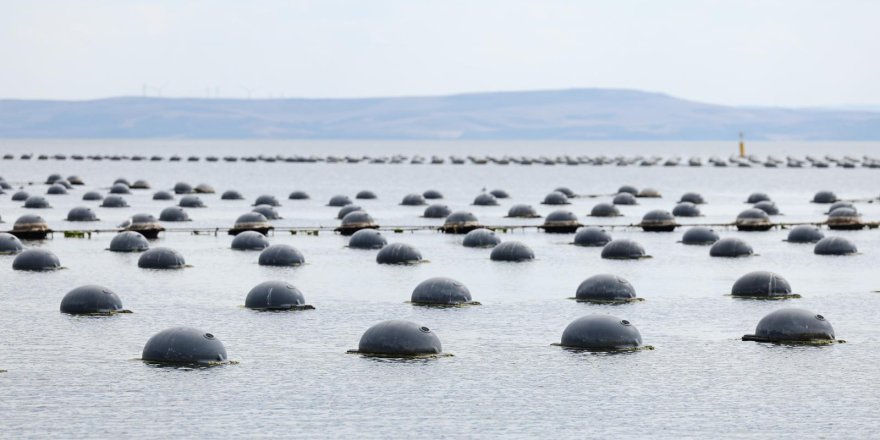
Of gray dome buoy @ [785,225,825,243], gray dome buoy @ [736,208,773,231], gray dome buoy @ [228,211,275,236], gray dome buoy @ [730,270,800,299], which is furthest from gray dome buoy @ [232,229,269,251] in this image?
gray dome buoy @ [736,208,773,231]

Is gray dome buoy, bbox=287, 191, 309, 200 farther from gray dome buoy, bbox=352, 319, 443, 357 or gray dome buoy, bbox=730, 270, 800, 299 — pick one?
gray dome buoy, bbox=352, 319, 443, 357

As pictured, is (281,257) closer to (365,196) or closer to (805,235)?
(805,235)

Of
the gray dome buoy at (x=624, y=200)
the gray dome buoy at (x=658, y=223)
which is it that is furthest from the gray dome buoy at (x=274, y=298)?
the gray dome buoy at (x=624, y=200)

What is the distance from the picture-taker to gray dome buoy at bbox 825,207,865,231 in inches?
2751

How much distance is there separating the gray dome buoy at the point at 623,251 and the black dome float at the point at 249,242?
40.8ft

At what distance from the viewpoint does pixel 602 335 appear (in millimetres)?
29734

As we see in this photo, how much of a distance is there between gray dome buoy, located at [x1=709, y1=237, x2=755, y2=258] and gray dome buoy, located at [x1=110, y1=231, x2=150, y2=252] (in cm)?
2040

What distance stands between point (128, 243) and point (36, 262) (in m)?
8.40

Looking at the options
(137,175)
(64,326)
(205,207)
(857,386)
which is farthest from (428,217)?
(137,175)

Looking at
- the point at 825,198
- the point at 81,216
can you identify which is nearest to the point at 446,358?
the point at 81,216

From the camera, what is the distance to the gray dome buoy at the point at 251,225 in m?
64.2

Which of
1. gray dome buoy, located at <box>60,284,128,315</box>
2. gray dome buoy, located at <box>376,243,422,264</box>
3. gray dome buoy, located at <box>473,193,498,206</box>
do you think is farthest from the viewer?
gray dome buoy, located at <box>473,193,498,206</box>

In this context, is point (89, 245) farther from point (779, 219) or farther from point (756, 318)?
point (779, 219)

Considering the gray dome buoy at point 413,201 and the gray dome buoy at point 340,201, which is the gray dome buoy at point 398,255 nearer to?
the gray dome buoy at point 340,201
